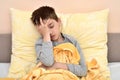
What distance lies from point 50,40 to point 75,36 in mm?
228

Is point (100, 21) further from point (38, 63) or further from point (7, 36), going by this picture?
point (7, 36)

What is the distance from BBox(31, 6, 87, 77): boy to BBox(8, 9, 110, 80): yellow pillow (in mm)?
93

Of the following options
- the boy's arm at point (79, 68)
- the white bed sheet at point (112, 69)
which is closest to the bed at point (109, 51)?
the white bed sheet at point (112, 69)

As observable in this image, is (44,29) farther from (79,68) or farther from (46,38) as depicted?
(79,68)

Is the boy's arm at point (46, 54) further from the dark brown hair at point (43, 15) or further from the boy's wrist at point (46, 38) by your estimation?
the dark brown hair at point (43, 15)

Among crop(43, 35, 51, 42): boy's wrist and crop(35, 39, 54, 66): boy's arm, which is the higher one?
crop(43, 35, 51, 42): boy's wrist

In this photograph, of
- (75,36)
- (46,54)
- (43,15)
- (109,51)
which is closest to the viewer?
(46,54)

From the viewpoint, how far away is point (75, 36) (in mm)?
1706

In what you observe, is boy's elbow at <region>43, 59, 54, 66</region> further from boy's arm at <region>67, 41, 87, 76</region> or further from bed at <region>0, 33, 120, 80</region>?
bed at <region>0, 33, 120, 80</region>

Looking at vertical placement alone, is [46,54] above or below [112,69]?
above

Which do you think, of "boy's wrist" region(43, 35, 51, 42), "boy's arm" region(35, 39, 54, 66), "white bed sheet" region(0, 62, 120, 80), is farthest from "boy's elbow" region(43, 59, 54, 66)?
"white bed sheet" region(0, 62, 120, 80)

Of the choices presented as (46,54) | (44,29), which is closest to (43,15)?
(44,29)

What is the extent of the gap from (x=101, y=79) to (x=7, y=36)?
754 millimetres

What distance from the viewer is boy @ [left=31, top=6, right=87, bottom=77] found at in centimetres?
150
